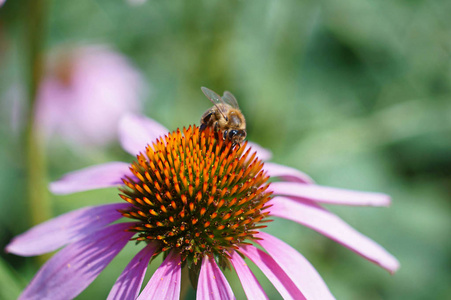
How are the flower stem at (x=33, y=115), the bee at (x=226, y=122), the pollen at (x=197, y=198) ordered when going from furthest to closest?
the flower stem at (x=33, y=115), the bee at (x=226, y=122), the pollen at (x=197, y=198)

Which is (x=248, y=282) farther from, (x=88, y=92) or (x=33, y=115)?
(x=88, y=92)

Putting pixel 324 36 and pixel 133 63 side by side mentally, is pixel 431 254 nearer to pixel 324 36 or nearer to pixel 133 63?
pixel 324 36

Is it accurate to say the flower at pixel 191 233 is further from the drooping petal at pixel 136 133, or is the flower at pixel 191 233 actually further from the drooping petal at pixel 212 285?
the drooping petal at pixel 136 133

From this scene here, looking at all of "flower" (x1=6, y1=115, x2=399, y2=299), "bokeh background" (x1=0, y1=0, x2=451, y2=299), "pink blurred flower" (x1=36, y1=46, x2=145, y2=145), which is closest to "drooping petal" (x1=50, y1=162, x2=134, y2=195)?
"flower" (x1=6, y1=115, x2=399, y2=299)

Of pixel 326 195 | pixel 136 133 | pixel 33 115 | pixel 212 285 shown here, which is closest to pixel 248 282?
pixel 212 285

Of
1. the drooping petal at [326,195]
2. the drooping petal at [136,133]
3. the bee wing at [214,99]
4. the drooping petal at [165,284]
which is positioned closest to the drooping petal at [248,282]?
the drooping petal at [165,284]
